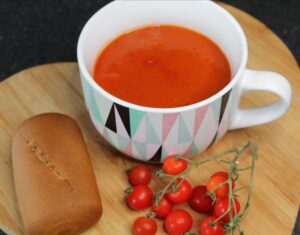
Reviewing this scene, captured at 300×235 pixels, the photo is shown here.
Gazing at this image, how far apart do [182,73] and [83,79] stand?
201mm

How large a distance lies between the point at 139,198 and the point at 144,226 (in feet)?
0.20

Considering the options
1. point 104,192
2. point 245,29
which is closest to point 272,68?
point 245,29

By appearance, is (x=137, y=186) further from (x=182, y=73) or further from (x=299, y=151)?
(x=299, y=151)

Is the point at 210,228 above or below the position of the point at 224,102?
below

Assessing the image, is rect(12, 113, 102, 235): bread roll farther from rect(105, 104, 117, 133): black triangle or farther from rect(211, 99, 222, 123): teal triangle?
rect(211, 99, 222, 123): teal triangle

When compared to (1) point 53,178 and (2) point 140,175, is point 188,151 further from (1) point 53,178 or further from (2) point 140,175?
(1) point 53,178

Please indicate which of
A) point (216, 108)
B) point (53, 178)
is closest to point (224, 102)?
point (216, 108)

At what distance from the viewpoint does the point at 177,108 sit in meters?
0.97

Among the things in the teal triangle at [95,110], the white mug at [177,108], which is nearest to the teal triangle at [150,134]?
the white mug at [177,108]

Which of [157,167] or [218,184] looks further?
[157,167]

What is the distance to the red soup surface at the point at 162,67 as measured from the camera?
1.06 meters

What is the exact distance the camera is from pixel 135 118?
99 centimetres

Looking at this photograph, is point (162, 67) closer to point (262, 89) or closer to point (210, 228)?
point (262, 89)

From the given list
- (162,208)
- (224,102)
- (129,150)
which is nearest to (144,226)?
(162,208)
